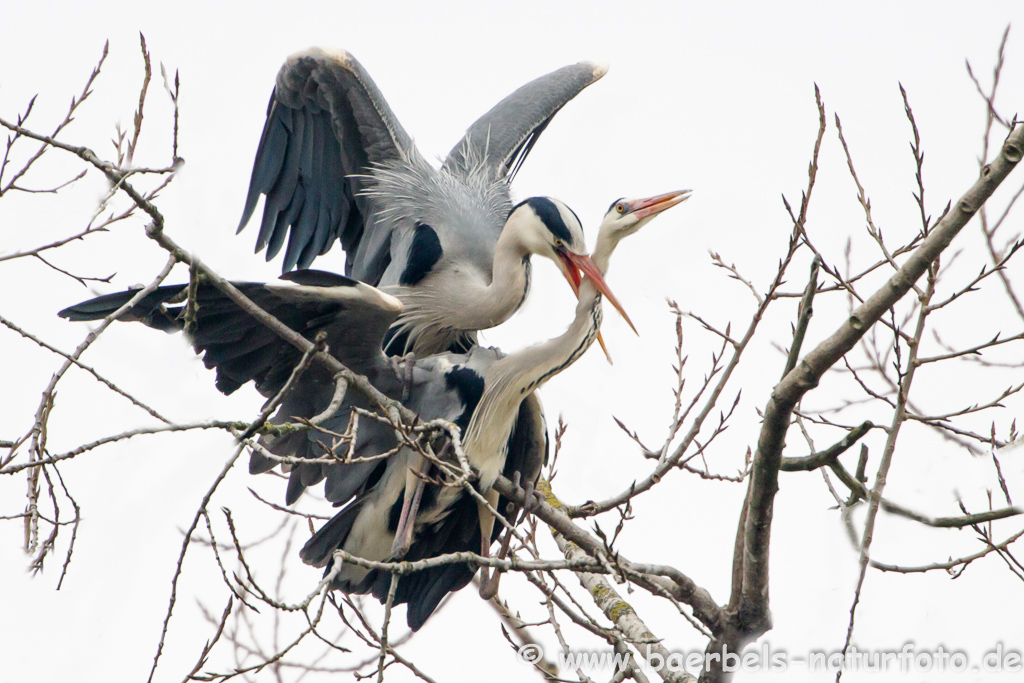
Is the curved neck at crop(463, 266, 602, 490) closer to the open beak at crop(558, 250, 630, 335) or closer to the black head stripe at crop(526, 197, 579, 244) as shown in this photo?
the open beak at crop(558, 250, 630, 335)

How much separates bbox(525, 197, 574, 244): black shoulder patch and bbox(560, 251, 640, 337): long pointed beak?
0.24 feet

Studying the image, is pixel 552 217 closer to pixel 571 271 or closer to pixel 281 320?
pixel 571 271

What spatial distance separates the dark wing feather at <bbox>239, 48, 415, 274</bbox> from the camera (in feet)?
15.6

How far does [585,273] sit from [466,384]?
2.26 ft

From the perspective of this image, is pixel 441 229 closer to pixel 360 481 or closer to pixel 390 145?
pixel 390 145

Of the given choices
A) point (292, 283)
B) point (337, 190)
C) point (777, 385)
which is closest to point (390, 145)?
point (337, 190)

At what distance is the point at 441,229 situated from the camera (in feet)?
15.8

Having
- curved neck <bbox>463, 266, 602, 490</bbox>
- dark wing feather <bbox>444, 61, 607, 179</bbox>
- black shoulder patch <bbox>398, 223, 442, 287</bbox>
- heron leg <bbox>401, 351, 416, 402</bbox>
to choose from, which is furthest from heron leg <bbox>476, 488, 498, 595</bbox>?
dark wing feather <bbox>444, 61, 607, 179</bbox>

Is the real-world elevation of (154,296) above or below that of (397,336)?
below

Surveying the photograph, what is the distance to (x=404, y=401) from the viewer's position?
13.7 feet

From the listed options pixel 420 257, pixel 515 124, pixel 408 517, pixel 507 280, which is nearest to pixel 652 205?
pixel 507 280

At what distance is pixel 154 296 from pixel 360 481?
4.10ft

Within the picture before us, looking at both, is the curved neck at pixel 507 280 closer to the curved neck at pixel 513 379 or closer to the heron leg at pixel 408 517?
the curved neck at pixel 513 379

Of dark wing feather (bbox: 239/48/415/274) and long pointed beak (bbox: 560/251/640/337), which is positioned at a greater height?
dark wing feather (bbox: 239/48/415/274)
